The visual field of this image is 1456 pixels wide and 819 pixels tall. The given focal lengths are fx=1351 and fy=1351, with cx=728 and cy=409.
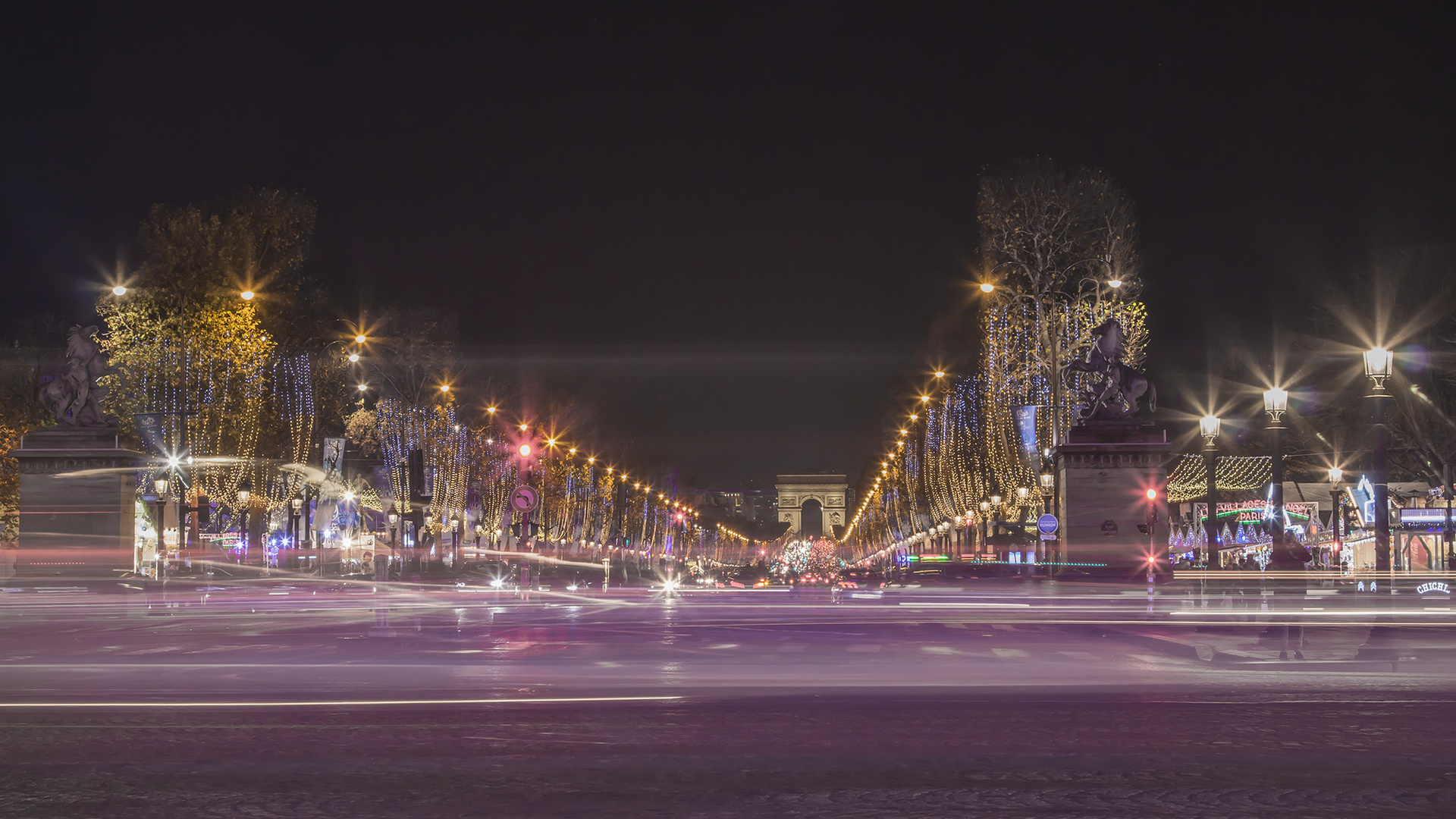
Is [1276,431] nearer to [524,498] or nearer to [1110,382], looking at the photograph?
[1110,382]

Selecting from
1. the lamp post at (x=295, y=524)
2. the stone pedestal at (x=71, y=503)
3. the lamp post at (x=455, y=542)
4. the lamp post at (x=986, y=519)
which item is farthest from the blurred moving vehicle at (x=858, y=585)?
the lamp post at (x=295, y=524)

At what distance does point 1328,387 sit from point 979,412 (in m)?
14.4

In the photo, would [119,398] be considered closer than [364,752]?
No

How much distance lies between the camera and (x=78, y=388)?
3941 centimetres

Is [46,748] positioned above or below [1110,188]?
below

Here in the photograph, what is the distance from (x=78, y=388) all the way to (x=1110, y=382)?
29.1 meters

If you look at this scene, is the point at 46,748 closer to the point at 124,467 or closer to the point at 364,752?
the point at 364,752

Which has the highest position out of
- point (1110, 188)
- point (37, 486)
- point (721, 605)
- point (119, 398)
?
point (1110, 188)

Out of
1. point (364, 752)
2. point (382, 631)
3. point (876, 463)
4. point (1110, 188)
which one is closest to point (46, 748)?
point (364, 752)

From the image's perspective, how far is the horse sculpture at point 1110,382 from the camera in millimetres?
33844

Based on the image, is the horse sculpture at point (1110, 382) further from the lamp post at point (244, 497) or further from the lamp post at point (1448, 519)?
the lamp post at point (244, 497)

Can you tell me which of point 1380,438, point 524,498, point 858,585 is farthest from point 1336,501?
point 524,498

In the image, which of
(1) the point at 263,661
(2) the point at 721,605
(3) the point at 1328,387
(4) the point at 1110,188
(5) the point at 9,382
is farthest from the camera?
(5) the point at 9,382

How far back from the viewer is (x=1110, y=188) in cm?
4816
